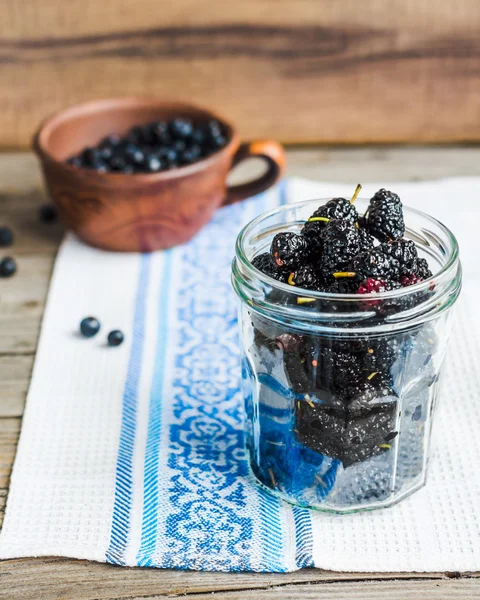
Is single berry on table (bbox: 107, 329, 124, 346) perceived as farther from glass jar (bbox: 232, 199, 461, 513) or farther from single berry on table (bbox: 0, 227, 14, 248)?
single berry on table (bbox: 0, 227, 14, 248)

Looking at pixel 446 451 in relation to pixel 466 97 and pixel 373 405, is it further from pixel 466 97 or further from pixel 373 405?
pixel 466 97

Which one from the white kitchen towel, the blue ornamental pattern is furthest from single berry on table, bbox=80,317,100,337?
the blue ornamental pattern

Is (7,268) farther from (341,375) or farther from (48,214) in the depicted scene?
(341,375)

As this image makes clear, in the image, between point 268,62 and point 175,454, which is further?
point 268,62

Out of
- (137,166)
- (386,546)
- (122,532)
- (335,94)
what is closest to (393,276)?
(386,546)

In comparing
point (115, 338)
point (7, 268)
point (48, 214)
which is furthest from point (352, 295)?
point (48, 214)

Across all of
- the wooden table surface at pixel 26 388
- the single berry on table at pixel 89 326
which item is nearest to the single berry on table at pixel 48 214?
the wooden table surface at pixel 26 388
